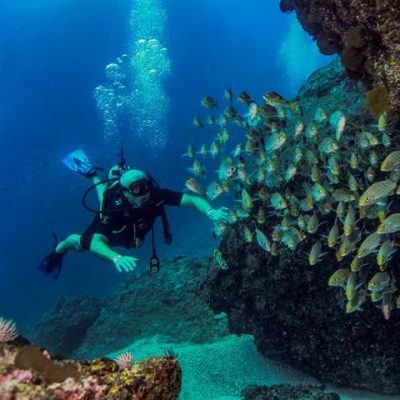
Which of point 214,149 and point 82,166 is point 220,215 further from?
point 82,166

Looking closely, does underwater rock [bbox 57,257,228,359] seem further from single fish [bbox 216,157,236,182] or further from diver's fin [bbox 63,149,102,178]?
single fish [bbox 216,157,236,182]

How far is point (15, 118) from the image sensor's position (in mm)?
57781

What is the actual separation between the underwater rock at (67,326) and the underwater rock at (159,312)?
7.15 ft

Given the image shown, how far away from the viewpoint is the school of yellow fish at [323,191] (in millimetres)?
4938

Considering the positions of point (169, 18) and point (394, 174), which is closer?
point (394, 174)

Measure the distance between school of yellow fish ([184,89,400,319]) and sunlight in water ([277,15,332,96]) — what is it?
239 feet

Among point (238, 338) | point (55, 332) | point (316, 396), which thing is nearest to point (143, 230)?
point (238, 338)

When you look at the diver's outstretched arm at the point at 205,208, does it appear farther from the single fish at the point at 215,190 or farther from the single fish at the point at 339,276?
A: the single fish at the point at 339,276

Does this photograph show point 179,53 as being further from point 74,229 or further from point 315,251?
point 315,251

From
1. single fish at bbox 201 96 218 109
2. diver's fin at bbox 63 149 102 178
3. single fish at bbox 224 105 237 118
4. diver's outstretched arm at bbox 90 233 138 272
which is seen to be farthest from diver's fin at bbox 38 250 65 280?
single fish at bbox 224 105 237 118

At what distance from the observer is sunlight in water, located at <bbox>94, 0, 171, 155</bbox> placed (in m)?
56.7

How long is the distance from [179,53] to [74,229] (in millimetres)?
39077

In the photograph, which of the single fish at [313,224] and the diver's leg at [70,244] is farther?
the diver's leg at [70,244]

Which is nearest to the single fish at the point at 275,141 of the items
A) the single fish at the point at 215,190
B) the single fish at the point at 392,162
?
the single fish at the point at 215,190
